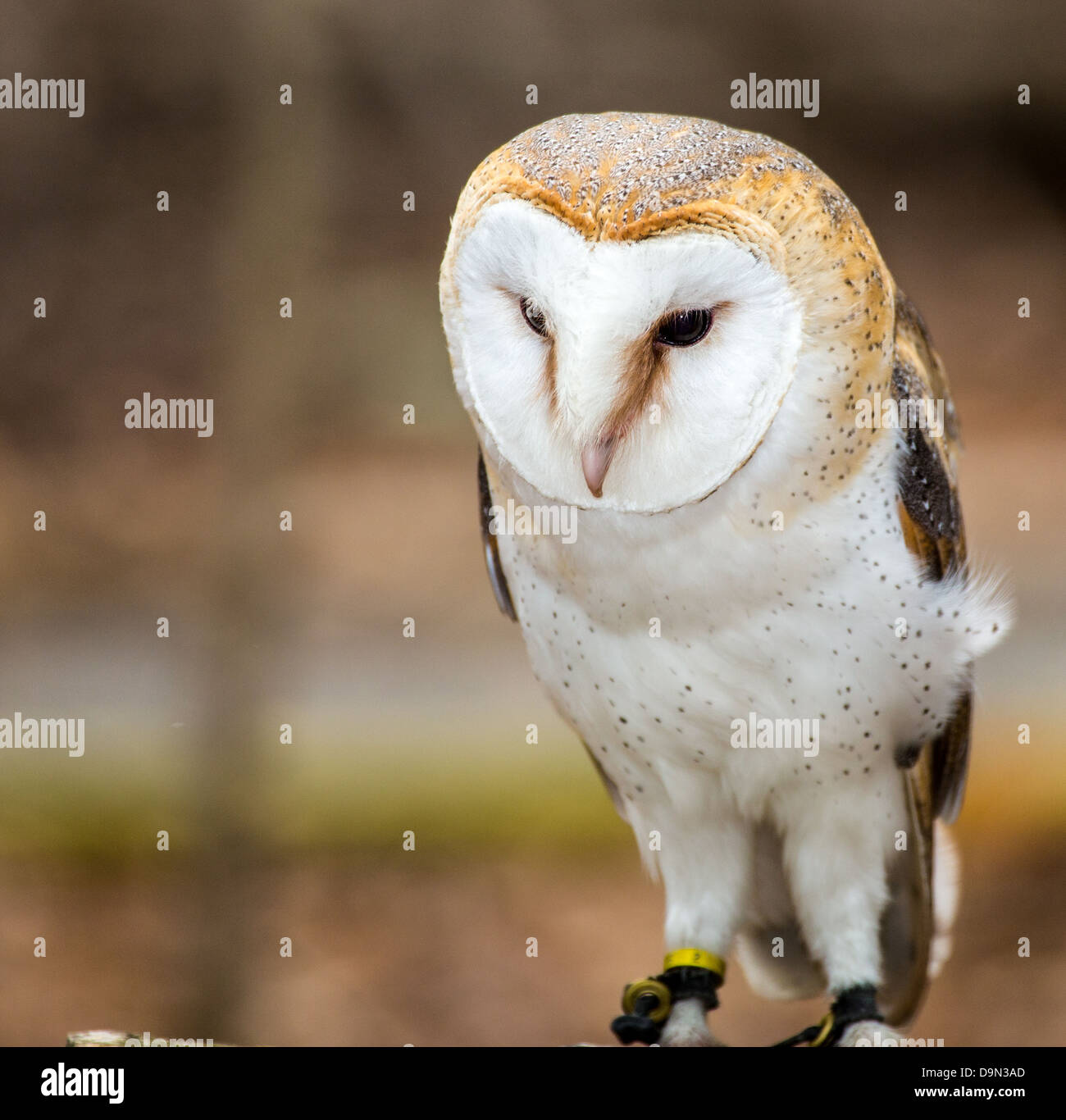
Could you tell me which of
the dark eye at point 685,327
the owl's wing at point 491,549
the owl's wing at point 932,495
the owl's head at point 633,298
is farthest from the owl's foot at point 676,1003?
the dark eye at point 685,327

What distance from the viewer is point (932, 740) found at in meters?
1.54

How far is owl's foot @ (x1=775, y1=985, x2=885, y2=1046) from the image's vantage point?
1.51m

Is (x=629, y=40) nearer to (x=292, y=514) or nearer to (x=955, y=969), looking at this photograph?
(x=292, y=514)

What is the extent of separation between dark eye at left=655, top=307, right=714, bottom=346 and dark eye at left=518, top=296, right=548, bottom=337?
3.9 inches

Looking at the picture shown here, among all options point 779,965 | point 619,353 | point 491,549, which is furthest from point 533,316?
point 779,965

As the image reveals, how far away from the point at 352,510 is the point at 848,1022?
1.67m

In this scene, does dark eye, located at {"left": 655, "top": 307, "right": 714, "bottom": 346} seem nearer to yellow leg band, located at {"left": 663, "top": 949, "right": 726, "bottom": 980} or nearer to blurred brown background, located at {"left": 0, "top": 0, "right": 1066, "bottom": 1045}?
yellow leg band, located at {"left": 663, "top": 949, "right": 726, "bottom": 980}

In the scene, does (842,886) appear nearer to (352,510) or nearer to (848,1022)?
(848,1022)

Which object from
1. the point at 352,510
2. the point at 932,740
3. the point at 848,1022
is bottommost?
the point at 848,1022

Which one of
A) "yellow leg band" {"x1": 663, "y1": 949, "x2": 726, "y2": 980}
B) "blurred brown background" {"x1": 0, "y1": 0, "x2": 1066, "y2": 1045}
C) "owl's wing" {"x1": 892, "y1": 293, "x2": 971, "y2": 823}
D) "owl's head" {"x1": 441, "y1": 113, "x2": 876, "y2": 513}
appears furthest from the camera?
"blurred brown background" {"x1": 0, "y1": 0, "x2": 1066, "y2": 1045}

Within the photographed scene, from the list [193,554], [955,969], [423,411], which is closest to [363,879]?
[193,554]

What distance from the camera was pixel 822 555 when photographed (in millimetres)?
1300

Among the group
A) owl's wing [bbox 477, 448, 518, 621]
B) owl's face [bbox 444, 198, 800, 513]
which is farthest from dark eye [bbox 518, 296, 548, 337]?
owl's wing [bbox 477, 448, 518, 621]

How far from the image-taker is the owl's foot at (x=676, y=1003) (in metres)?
1.57
